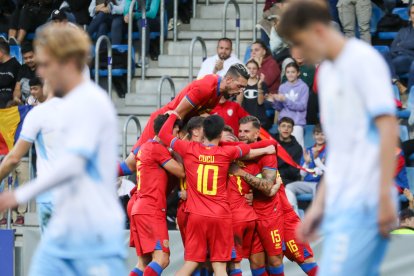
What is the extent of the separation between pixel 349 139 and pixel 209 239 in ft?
19.6

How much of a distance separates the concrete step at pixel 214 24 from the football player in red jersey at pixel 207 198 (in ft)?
21.8

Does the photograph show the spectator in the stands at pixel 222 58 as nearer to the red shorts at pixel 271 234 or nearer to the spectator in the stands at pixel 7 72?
the spectator in the stands at pixel 7 72

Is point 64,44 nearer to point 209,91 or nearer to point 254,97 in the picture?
point 209,91

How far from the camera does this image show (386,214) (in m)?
5.75

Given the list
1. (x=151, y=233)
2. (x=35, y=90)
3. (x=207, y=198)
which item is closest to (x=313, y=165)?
(x=207, y=198)

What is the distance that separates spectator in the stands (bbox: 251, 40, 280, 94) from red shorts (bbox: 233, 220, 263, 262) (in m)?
4.38

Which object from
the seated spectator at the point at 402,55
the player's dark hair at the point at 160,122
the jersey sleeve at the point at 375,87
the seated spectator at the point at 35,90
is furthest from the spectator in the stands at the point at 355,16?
the jersey sleeve at the point at 375,87

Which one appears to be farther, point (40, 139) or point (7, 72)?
point (7, 72)

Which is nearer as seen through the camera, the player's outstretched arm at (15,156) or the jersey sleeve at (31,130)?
the player's outstretched arm at (15,156)

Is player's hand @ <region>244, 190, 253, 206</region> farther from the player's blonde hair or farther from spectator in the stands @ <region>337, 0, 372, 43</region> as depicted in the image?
the player's blonde hair

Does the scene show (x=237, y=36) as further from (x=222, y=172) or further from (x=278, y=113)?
(x=222, y=172)

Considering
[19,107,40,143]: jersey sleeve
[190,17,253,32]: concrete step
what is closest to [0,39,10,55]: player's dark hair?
[190,17,253,32]: concrete step

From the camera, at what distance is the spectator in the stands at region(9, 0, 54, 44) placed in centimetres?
1886

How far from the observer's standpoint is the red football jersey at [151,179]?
11914 millimetres
